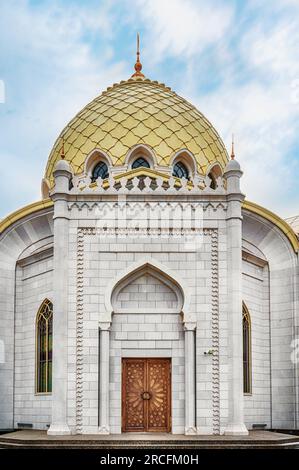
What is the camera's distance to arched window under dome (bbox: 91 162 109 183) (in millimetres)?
22406

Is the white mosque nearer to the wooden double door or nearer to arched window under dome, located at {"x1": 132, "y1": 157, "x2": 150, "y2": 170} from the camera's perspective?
the wooden double door

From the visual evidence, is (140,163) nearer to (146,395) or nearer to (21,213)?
(21,213)

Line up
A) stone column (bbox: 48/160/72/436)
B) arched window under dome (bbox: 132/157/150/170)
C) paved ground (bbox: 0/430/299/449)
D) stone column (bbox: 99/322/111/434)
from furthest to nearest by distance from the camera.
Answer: arched window under dome (bbox: 132/157/150/170)
stone column (bbox: 99/322/111/434)
stone column (bbox: 48/160/72/436)
paved ground (bbox: 0/430/299/449)

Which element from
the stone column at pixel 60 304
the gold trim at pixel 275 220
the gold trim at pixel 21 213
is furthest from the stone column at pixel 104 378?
the gold trim at pixel 275 220

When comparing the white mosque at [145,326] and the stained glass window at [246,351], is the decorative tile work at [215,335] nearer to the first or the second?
the white mosque at [145,326]

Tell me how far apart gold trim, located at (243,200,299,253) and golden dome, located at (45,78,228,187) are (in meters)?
3.42

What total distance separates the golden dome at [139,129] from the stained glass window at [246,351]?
5.37 meters

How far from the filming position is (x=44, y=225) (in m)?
20.0

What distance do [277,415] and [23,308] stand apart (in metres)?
7.17

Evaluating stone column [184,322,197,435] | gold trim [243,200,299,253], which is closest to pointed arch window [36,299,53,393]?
stone column [184,322,197,435]

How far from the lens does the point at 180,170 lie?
→ 22531 mm

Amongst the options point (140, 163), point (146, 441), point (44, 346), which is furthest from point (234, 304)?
point (140, 163)

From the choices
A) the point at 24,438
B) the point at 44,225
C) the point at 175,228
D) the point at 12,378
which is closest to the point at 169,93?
the point at 44,225

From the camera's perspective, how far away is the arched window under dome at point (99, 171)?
22406 mm
